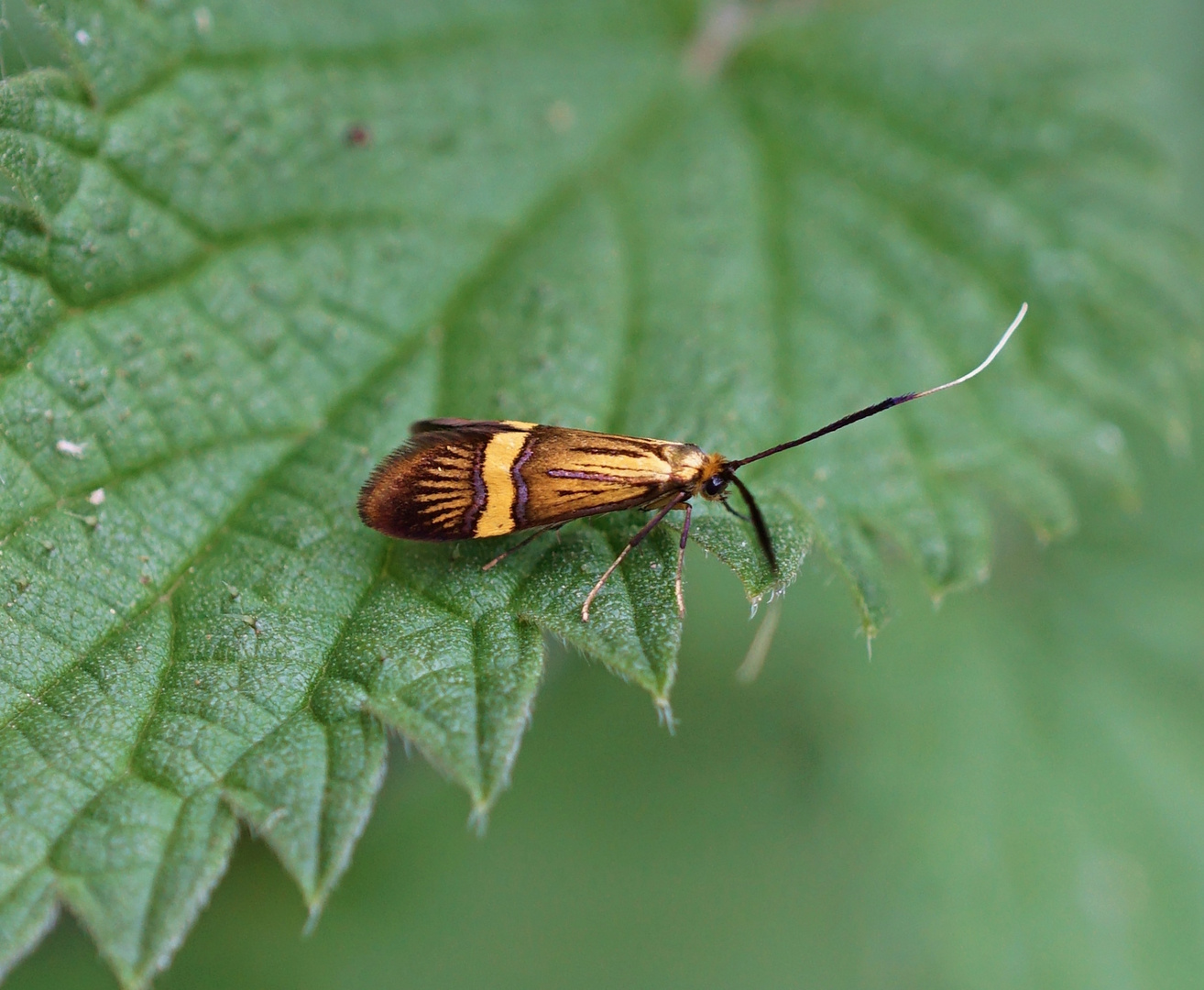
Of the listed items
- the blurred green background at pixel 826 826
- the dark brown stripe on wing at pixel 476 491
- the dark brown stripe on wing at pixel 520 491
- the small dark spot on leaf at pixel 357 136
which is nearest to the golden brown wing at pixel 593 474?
the dark brown stripe on wing at pixel 520 491

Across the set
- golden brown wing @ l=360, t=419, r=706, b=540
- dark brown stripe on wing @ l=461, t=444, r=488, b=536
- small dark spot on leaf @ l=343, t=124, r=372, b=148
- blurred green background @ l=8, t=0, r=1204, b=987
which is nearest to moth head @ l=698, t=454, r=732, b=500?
golden brown wing @ l=360, t=419, r=706, b=540

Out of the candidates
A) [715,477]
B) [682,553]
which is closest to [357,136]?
[715,477]

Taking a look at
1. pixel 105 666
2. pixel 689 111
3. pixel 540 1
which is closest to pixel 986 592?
pixel 689 111

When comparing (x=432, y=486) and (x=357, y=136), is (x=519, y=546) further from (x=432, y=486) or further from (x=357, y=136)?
(x=357, y=136)

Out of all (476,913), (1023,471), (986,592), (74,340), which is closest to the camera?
(74,340)

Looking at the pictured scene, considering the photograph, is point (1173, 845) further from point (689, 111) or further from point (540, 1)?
point (540, 1)

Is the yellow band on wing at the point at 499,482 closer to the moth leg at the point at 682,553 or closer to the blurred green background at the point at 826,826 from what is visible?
the moth leg at the point at 682,553

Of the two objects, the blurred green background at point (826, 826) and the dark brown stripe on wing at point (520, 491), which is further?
the blurred green background at point (826, 826)
